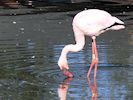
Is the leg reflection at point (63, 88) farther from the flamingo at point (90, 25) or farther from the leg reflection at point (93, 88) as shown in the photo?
the flamingo at point (90, 25)

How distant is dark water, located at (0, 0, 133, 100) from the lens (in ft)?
29.2

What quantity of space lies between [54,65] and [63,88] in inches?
75.3

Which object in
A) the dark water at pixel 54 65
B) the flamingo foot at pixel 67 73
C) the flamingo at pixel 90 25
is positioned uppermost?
the flamingo at pixel 90 25

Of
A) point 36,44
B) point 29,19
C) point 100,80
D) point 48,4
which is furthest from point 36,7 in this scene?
point 100,80

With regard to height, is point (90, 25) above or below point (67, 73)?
above

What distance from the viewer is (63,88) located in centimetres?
924

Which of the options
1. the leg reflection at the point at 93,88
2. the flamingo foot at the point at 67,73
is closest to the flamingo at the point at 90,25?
the flamingo foot at the point at 67,73

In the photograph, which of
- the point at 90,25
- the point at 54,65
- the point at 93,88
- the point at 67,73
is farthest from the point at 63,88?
the point at 54,65

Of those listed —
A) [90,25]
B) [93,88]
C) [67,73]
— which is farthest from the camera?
[90,25]

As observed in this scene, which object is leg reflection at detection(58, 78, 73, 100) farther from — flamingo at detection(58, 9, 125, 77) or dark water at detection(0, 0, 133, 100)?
flamingo at detection(58, 9, 125, 77)

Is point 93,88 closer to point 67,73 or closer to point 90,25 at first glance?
point 67,73

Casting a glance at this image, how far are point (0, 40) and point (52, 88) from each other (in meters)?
5.65

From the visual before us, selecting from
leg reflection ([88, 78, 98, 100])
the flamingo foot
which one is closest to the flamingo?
the flamingo foot

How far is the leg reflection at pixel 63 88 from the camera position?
8656mm
